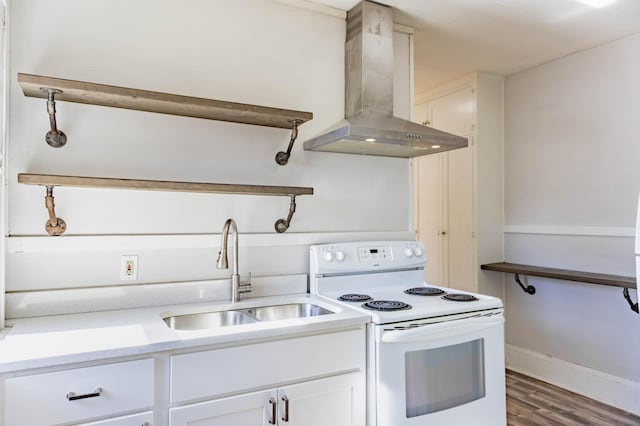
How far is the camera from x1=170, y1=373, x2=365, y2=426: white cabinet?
4.59 ft

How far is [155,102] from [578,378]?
10.4ft

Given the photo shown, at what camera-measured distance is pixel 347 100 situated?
93.5 inches

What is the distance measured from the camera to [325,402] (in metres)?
1.61

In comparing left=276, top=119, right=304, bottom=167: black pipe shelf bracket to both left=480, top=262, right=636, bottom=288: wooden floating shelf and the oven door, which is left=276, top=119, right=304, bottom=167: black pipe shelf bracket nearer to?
the oven door

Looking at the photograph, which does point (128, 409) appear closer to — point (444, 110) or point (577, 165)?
point (577, 165)

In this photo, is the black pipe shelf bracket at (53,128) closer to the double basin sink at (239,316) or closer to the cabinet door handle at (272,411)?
the double basin sink at (239,316)

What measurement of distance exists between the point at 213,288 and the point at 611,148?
2.69 metres

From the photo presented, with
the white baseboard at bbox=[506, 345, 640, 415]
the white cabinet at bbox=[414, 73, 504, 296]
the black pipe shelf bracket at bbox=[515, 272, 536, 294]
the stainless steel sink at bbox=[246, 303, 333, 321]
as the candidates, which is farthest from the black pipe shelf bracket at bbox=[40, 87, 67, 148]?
the white baseboard at bbox=[506, 345, 640, 415]

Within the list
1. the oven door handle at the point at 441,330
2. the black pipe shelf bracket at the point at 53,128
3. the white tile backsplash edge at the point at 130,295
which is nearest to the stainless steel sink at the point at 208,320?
the white tile backsplash edge at the point at 130,295

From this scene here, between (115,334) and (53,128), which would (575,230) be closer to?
(115,334)

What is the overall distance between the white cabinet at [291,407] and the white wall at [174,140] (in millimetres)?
686

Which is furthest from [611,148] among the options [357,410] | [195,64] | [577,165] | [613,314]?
[195,64]

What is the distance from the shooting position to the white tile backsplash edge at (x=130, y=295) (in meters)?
1.65

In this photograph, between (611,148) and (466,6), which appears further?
(611,148)
